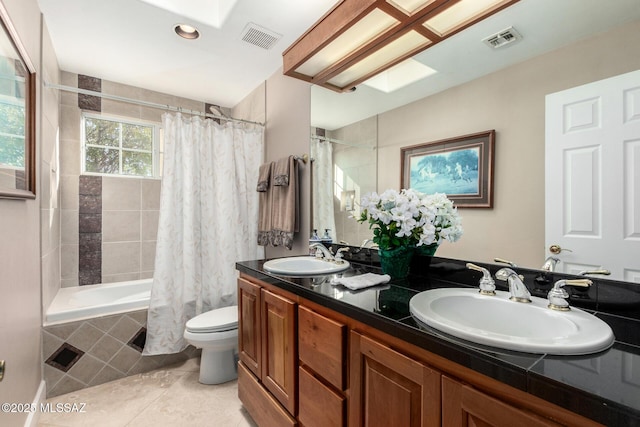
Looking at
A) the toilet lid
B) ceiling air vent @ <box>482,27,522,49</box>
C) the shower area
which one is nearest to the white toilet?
the toilet lid

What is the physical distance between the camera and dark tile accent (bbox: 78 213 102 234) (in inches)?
104

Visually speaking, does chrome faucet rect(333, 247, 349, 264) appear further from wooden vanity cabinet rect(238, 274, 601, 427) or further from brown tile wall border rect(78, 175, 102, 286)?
brown tile wall border rect(78, 175, 102, 286)

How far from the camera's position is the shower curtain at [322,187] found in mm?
1975

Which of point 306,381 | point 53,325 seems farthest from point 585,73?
point 53,325

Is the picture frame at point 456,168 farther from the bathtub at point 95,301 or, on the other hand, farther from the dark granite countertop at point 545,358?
the bathtub at point 95,301

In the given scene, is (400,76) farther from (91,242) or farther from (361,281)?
(91,242)

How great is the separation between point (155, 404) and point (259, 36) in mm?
2468

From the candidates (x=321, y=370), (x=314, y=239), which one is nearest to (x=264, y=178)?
(x=314, y=239)

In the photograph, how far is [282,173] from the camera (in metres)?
2.21

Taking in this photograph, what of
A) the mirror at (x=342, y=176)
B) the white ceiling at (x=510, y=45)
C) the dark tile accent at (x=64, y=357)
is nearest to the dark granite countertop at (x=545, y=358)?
the mirror at (x=342, y=176)

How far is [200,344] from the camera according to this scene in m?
1.91

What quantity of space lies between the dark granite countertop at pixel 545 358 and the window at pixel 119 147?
262 centimetres

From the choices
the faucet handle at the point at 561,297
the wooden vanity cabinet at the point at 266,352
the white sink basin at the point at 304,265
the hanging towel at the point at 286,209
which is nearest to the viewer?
the faucet handle at the point at 561,297

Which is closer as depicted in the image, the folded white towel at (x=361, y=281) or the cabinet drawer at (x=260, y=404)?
the folded white towel at (x=361, y=281)
